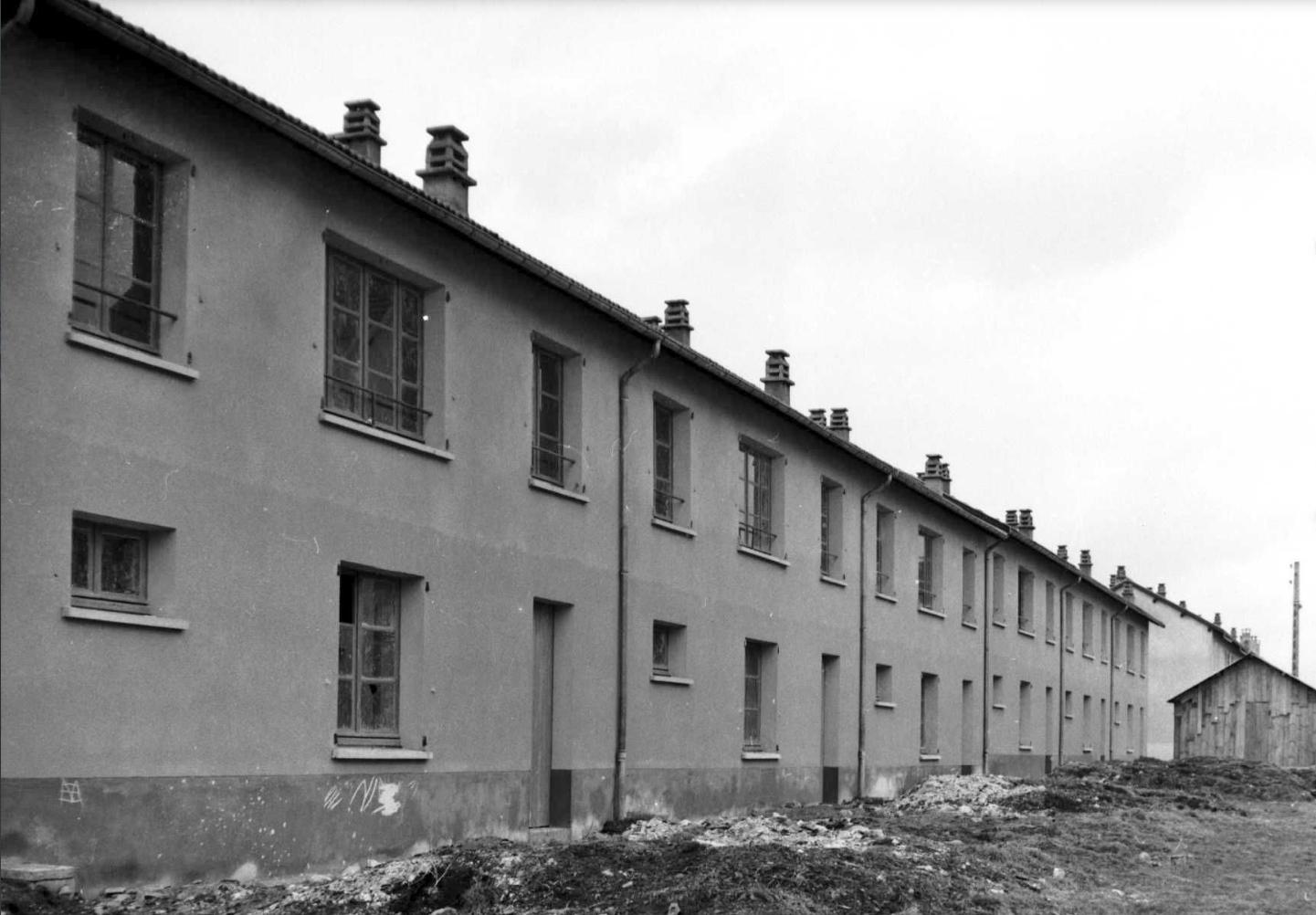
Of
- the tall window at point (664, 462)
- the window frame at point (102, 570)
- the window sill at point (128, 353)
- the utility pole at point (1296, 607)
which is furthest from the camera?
the utility pole at point (1296, 607)

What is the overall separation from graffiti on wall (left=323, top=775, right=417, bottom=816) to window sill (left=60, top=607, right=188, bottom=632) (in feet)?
8.10

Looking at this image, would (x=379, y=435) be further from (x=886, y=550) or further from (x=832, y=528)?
(x=886, y=550)

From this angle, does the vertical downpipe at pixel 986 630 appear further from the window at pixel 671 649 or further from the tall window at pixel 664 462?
the tall window at pixel 664 462

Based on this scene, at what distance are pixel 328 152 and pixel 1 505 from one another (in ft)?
13.8

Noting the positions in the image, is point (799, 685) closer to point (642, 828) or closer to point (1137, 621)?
point (642, 828)

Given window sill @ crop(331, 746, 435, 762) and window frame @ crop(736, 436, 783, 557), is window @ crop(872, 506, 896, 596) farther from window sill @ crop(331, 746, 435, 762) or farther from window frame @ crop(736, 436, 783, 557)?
window sill @ crop(331, 746, 435, 762)

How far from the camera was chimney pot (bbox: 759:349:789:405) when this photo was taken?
28312 millimetres

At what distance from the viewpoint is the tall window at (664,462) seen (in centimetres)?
2070

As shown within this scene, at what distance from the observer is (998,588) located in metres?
38.7

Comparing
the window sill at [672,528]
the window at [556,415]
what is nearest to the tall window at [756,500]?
the window sill at [672,528]

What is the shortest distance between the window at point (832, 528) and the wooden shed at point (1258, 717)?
2892cm

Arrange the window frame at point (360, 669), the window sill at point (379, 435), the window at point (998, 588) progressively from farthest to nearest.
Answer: the window at point (998, 588), the window frame at point (360, 669), the window sill at point (379, 435)

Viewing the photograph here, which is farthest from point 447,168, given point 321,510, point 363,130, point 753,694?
point 753,694

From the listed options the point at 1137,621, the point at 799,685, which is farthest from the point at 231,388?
the point at 1137,621
